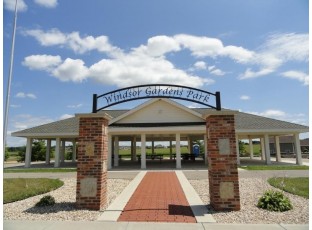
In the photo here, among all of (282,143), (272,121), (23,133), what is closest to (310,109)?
(272,121)

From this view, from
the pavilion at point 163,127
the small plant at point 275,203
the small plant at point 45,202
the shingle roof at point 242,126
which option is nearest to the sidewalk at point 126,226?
the small plant at point 275,203

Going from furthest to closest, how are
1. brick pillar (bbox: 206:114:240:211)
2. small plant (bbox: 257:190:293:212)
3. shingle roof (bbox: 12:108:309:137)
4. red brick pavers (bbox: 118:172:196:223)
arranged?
shingle roof (bbox: 12:108:309:137) < brick pillar (bbox: 206:114:240:211) < small plant (bbox: 257:190:293:212) < red brick pavers (bbox: 118:172:196:223)

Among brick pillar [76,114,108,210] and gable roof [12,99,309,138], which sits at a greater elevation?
gable roof [12,99,309,138]

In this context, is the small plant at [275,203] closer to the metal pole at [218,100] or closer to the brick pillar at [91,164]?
the metal pole at [218,100]

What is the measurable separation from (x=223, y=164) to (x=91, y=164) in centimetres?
356

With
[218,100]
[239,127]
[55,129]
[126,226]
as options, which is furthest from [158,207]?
[55,129]

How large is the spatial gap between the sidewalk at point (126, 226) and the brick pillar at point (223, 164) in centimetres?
137

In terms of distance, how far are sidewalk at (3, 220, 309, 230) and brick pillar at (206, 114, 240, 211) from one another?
1.37m

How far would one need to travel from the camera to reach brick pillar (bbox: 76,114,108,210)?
25.1 ft

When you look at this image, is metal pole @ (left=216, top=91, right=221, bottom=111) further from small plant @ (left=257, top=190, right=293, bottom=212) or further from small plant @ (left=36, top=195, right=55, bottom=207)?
small plant @ (left=36, top=195, right=55, bottom=207)

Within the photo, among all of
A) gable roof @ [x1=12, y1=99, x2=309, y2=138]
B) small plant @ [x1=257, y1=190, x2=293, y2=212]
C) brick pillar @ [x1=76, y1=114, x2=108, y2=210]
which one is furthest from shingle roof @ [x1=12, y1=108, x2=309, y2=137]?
brick pillar @ [x1=76, y1=114, x2=108, y2=210]

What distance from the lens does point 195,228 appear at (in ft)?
19.4

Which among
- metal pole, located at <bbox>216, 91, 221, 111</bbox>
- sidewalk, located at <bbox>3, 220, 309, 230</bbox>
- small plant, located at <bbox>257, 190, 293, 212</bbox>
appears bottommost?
sidewalk, located at <bbox>3, 220, 309, 230</bbox>

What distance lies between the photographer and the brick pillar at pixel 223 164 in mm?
7461
